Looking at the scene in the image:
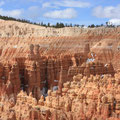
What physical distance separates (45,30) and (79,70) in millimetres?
36659

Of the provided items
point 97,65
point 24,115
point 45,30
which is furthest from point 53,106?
point 45,30

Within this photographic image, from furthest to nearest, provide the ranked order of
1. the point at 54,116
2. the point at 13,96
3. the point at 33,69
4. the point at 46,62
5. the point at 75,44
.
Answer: the point at 75,44 < the point at 46,62 < the point at 33,69 < the point at 13,96 < the point at 54,116

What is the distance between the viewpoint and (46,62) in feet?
129

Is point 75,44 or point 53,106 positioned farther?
point 75,44

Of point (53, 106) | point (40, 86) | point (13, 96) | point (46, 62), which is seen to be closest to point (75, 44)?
point (46, 62)

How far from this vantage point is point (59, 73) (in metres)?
38.8

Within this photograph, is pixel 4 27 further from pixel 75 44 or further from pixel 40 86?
pixel 40 86

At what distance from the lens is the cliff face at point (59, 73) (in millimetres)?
16733

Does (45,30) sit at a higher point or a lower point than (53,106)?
higher

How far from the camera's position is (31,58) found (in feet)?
120

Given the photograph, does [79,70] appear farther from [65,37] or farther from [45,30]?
[45,30]

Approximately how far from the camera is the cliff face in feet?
54.9

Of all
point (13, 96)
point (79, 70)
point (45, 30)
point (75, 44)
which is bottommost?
point (13, 96)

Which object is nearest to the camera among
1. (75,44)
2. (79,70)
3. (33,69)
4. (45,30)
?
(79,70)
